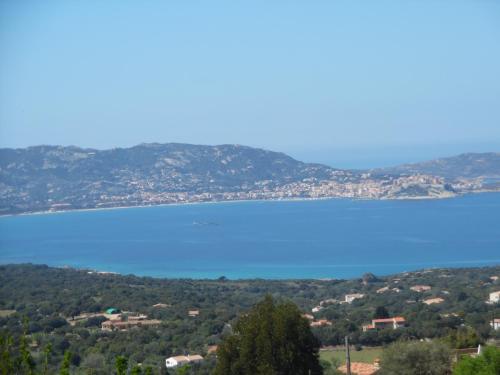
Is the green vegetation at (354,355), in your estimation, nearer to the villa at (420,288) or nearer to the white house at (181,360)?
the white house at (181,360)

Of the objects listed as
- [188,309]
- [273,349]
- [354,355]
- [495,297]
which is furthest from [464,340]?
[188,309]

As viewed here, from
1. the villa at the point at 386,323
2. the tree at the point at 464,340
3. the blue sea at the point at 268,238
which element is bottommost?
the blue sea at the point at 268,238

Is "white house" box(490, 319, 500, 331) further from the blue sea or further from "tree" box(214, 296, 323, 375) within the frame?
the blue sea

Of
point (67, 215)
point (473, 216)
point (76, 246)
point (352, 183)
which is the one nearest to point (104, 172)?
point (67, 215)

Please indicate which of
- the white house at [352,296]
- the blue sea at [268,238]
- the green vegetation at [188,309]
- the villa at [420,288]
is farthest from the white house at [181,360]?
the blue sea at [268,238]

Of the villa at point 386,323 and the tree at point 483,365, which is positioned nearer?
the tree at point 483,365
